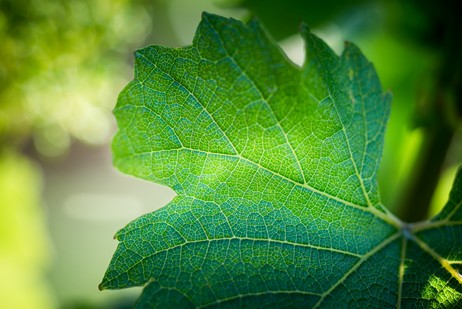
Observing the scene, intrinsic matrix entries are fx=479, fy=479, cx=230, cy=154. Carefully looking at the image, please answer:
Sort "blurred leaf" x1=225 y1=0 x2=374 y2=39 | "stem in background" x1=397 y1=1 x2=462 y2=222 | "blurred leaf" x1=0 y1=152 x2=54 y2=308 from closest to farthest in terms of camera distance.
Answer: "stem in background" x1=397 y1=1 x2=462 y2=222, "blurred leaf" x1=225 y1=0 x2=374 y2=39, "blurred leaf" x1=0 y1=152 x2=54 y2=308

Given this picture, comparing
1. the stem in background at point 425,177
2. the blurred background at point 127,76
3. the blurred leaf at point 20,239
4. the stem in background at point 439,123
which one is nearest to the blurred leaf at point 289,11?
the blurred background at point 127,76

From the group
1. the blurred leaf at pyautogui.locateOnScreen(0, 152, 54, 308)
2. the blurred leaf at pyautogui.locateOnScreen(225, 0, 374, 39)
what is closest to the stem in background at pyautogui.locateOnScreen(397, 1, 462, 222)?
the blurred leaf at pyautogui.locateOnScreen(225, 0, 374, 39)

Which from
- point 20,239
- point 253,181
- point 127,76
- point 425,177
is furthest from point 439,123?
point 20,239

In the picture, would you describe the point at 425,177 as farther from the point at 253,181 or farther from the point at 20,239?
the point at 20,239

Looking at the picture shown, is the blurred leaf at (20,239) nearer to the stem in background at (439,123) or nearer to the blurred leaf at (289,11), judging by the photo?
the blurred leaf at (289,11)

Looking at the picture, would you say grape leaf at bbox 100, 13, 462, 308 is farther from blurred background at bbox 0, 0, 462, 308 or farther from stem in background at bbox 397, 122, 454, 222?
stem in background at bbox 397, 122, 454, 222

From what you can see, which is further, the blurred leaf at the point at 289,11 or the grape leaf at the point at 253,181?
the blurred leaf at the point at 289,11

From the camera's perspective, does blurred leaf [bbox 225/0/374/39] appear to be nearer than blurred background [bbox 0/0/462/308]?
No
